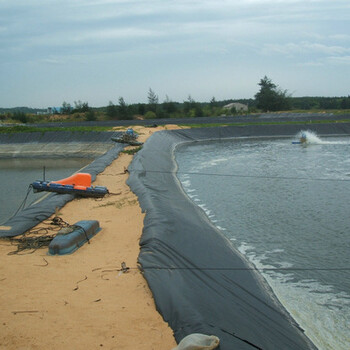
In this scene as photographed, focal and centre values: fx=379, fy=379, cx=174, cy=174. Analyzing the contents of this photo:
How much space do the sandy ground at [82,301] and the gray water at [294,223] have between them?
2698mm

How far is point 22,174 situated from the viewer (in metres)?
23.9

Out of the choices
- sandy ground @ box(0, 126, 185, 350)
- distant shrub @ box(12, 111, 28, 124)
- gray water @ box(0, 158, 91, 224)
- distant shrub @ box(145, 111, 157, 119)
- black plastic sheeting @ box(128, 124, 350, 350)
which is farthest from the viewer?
distant shrub @ box(145, 111, 157, 119)

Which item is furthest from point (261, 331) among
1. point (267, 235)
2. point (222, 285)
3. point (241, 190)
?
point (241, 190)

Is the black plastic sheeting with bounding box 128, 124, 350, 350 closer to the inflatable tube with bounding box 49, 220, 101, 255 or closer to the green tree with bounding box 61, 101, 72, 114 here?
the inflatable tube with bounding box 49, 220, 101, 255

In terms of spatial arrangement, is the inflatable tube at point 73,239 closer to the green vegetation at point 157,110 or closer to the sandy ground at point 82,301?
the sandy ground at point 82,301

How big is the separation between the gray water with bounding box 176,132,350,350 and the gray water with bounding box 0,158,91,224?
7.01 metres

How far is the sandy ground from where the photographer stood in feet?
16.4

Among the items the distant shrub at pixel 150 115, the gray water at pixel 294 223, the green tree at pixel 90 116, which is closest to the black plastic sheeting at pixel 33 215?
the gray water at pixel 294 223

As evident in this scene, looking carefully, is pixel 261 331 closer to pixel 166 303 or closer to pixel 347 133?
pixel 166 303

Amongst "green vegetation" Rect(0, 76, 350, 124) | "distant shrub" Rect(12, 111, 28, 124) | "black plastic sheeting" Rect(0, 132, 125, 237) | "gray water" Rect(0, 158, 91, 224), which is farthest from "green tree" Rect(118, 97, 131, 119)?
"black plastic sheeting" Rect(0, 132, 125, 237)

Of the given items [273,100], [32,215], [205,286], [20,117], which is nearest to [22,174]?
[32,215]

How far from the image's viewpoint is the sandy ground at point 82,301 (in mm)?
4988

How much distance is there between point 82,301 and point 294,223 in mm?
7385

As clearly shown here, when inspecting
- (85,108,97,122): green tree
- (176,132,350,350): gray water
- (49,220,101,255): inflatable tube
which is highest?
(85,108,97,122): green tree
